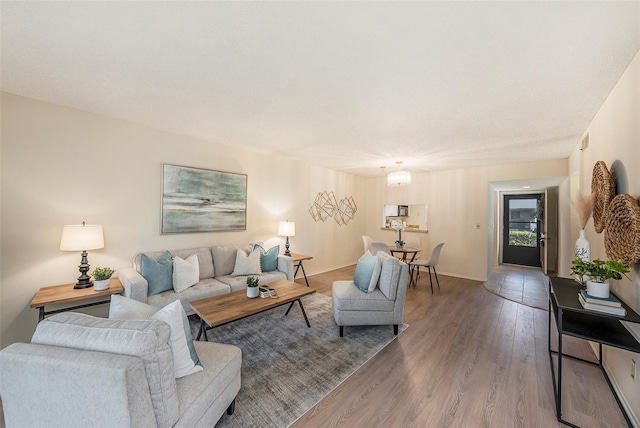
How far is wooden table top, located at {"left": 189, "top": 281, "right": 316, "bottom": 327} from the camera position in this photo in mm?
2125

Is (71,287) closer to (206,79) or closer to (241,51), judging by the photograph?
(206,79)

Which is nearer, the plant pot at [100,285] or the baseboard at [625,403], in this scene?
the baseboard at [625,403]

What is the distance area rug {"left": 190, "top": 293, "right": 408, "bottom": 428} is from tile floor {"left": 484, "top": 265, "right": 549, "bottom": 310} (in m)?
2.55

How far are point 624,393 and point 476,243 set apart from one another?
11.9ft

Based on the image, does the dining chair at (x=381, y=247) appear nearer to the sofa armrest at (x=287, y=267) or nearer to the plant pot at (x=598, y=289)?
the sofa armrest at (x=287, y=267)

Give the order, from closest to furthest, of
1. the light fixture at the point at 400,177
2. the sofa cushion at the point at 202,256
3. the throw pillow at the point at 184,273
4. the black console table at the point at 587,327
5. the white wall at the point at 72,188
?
the black console table at the point at 587,327 → the white wall at the point at 72,188 → the throw pillow at the point at 184,273 → the sofa cushion at the point at 202,256 → the light fixture at the point at 400,177

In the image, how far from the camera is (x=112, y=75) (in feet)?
6.45

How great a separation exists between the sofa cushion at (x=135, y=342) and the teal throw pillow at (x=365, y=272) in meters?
2.06

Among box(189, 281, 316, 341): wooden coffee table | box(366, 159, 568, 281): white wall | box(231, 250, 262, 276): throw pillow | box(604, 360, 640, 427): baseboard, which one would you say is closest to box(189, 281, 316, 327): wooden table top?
box(189, 281, 316, 341): wooden coffee table

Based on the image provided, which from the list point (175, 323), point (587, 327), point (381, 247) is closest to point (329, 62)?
point (175, 323)

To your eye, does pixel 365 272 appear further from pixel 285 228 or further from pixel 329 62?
pixel 329 62

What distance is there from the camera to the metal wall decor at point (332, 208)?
5453 millimetres

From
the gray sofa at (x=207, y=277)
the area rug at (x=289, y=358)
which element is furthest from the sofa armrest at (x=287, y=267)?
the area rug at (x=289, y=358)

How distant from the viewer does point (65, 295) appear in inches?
89.3
